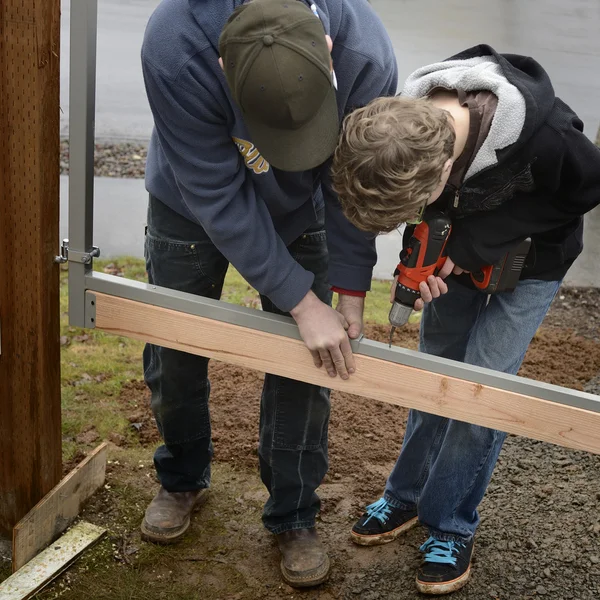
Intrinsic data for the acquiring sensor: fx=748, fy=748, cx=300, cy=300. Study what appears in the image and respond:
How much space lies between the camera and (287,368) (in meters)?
2.19

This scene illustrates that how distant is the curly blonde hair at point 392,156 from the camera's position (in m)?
1.73

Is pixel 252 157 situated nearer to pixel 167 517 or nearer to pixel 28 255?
pixel 28 255

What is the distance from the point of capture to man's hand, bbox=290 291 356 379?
6.79 ft

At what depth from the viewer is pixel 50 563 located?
253 centimetres

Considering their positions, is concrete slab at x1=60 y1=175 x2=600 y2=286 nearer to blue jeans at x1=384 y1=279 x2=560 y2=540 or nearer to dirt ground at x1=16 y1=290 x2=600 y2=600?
dirt ground at x1=16 y1=290 x2=600 y2=600

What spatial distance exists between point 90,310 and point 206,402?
24.6 inches

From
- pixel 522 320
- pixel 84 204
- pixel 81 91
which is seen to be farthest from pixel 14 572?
pixel 522 320

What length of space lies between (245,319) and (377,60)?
2.59 ft

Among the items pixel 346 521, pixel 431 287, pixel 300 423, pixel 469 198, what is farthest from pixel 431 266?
pixel 346 521

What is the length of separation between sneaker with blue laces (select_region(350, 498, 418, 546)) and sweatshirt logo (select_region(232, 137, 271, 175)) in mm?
1461

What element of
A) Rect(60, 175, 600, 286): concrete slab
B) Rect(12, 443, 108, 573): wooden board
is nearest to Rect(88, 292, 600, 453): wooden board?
Rect(12, 443, 108, 573): wooden board

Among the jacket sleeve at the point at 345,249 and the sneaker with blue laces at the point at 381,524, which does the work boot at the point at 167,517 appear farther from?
the jacket sleeve at the point at 345,249

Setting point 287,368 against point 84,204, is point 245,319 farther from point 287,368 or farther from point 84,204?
point 84,204

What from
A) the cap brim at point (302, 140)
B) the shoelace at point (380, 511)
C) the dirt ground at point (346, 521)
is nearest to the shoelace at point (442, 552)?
the dirt ground at point (346, 521)
